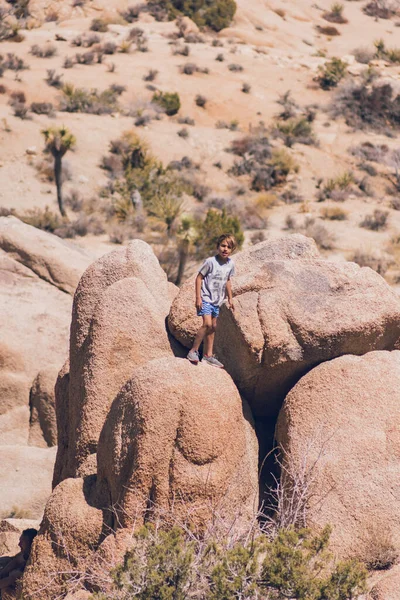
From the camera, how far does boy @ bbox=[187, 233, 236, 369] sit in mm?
7832

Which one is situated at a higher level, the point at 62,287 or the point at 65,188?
the point at 62,287

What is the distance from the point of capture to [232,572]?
→ 20.1ft

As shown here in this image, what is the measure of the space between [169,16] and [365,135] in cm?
1904

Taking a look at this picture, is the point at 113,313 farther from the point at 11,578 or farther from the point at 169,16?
the point at 169,16

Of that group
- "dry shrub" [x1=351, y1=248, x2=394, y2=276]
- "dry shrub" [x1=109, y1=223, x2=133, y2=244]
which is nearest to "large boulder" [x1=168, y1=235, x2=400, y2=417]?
"dry shrub" [x1=351, y1=248, x2=394, y2=276]

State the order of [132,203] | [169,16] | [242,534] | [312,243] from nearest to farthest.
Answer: [242,534]
[312,243]
[132,203]
[169,16]

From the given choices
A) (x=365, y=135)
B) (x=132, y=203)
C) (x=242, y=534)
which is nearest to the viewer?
(x=242, y=534)

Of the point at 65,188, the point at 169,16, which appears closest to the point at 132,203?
the point at 65,188

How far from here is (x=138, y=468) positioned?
708 centimetres

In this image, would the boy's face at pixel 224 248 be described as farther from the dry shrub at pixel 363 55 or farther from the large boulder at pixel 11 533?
the dry shrub at pixel 363 55

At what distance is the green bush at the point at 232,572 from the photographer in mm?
6129

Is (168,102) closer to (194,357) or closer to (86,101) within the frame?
(86,101)

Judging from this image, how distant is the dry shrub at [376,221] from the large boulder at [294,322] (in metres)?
19.0

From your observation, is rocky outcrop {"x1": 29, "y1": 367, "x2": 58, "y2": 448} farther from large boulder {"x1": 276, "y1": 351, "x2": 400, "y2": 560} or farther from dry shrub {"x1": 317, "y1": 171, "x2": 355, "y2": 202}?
dry shrub {"x1": 317, "y1": 171, "x2": 355, "y2": 202}
